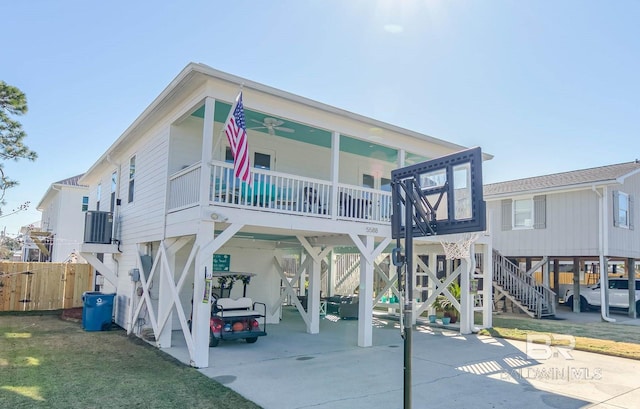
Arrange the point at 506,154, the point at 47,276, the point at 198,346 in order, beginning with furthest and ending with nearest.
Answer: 1. the point at 47,276
2. the point at 506,154
3. the point at 198,346

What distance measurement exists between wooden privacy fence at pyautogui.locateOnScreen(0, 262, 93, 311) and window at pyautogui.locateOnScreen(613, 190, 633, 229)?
66.9 feet

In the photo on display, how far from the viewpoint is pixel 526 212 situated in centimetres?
1880

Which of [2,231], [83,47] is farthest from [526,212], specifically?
[2,231]

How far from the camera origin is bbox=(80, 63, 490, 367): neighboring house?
845 cm

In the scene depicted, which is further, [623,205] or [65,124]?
[623,205]

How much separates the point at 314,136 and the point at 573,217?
1143cm

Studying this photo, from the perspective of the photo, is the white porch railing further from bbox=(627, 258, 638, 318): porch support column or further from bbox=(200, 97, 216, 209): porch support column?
bbox=(627, 258, 638, 318): porch support column

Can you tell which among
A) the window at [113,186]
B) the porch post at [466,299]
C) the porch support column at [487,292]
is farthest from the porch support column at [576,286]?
the window at [113,186]

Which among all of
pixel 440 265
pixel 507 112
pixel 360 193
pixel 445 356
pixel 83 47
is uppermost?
pixel 83 47

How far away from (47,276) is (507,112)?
16926mm

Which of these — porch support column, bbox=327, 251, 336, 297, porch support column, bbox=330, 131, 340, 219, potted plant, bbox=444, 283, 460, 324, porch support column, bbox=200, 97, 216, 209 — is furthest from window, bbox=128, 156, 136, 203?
potted plant, bbox=444, 283, 460, 324

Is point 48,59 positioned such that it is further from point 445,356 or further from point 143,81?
point 445,356

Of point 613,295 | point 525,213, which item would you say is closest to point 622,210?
point 525,213

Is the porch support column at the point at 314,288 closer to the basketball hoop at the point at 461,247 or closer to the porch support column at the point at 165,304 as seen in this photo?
the basketball hoop at the point at 461,247
